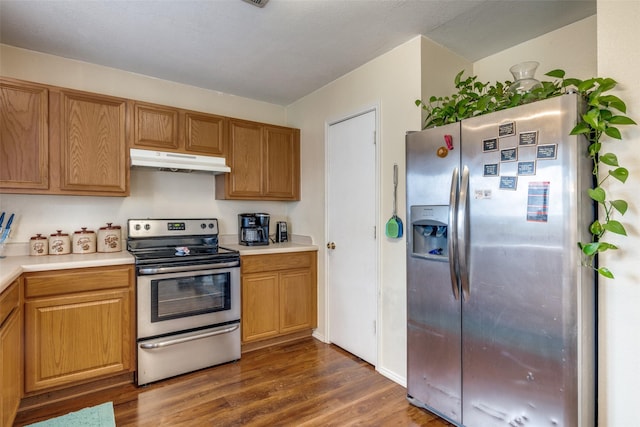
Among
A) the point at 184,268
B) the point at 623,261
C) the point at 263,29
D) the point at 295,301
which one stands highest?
the point at 263,29

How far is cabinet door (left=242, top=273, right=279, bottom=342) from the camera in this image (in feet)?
9.49

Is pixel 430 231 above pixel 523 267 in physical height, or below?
above

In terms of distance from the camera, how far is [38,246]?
8.09ft

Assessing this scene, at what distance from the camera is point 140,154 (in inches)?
104

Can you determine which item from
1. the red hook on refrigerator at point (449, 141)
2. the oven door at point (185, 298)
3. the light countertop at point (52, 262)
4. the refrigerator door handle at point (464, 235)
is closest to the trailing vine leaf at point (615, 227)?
the refrigerator door handle at point (464, 235)

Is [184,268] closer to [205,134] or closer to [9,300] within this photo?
[9,300]

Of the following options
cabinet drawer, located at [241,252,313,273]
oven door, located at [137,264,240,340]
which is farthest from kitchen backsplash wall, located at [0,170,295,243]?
oven door, located at [137,264,240,340]

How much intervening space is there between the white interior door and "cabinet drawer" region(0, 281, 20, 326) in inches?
87.6

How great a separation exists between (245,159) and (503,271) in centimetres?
245

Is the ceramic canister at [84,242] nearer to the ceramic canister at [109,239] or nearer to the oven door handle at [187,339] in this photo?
the ceramic canister at [109,239]

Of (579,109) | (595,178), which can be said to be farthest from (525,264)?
(579,109)

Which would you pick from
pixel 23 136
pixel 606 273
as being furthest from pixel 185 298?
pixel 606 273

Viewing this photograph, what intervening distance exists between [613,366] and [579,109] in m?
1.14

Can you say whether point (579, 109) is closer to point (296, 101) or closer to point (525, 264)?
point (525, 264)
